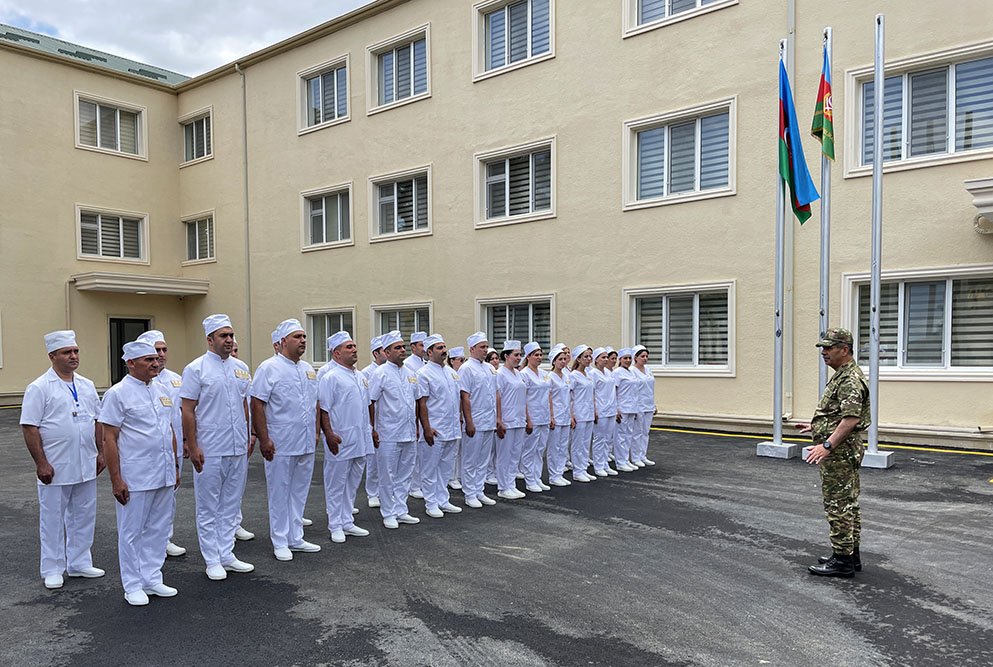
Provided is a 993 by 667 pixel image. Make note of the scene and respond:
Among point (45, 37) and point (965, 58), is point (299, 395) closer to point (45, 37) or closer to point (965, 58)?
point (965, 58)

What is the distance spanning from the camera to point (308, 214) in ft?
67.8

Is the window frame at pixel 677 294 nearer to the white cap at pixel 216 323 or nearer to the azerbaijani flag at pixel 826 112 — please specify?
the azerbaijani flag at pixel 826 112

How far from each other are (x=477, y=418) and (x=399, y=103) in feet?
39.2

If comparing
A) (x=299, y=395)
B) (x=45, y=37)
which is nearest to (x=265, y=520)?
(x=299, y=395)

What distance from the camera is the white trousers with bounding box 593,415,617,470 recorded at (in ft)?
33.6

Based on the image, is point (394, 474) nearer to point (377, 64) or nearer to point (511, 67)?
point (511, 67)

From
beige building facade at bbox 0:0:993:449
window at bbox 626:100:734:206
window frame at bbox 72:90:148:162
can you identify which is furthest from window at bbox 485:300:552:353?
window frame at bbox 72:90:148:162

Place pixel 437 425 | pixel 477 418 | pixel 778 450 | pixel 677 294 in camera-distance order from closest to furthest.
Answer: pixel 437 425 < pixel 477 418 < pixel 778 450 < pixel 677 294

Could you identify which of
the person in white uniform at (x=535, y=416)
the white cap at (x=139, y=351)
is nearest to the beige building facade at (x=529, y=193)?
the person in white uniform at (x=535, y=416)

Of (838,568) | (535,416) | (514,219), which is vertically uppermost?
(514,219)

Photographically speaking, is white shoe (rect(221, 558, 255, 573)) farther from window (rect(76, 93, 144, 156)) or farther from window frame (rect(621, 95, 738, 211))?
window (rect(76, 93, 144, 156))

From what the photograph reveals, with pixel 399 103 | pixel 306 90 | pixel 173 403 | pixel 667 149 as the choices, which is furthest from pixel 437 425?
pixel 306 90

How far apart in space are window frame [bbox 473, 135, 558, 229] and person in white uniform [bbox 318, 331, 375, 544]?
934cm

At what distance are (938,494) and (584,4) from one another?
11.3 m
